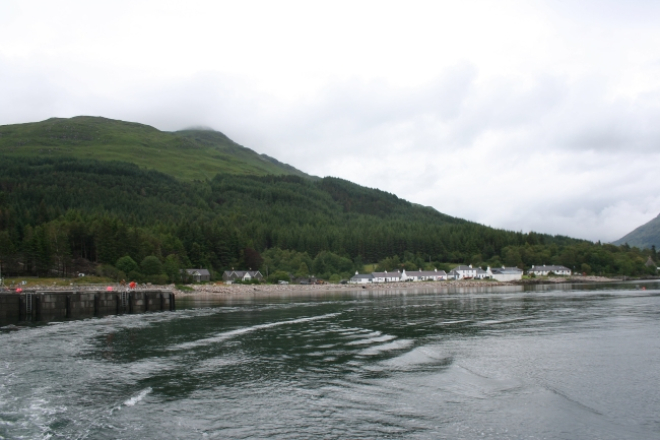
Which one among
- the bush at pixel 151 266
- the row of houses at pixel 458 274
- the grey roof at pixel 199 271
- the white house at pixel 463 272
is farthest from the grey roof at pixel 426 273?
the bush at pixel 151 266

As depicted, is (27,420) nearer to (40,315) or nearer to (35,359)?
(35,359)

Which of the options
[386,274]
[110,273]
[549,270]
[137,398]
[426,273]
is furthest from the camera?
[549,270]

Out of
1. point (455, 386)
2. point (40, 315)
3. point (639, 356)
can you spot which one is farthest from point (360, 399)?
point (40, 315)

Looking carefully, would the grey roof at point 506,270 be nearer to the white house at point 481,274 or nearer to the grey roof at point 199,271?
the white house at point 481,274

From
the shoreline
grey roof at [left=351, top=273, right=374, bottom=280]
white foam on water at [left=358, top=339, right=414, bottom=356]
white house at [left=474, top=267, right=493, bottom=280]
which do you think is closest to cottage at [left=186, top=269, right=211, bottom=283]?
the shoreline

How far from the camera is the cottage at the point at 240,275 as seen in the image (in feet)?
419

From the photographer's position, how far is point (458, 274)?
168 meters

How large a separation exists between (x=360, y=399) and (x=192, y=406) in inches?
228

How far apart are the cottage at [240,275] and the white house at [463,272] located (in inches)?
2759

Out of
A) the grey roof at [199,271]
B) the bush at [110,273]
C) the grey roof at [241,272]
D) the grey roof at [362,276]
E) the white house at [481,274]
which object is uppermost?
the bush at [110,273]

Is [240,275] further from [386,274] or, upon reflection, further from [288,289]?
[386,274]

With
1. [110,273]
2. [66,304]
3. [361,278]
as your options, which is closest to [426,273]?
[361,278]

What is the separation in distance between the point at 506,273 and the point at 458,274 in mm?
16119

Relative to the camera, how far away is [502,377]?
2017 cm
